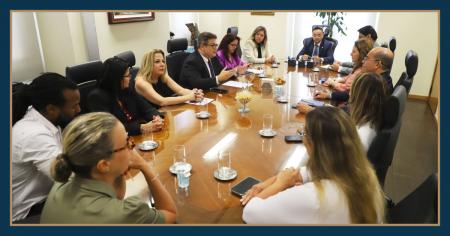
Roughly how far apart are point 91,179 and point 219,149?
36.3 inches

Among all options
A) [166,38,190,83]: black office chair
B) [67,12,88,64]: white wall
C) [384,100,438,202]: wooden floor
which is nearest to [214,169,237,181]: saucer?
[384,100,438,202]: wooden floor

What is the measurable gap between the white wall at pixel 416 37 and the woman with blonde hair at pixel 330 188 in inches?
194

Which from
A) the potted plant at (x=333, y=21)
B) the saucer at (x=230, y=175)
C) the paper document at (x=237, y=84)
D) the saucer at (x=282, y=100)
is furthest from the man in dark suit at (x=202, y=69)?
the potted plant at (x=333, y=21)

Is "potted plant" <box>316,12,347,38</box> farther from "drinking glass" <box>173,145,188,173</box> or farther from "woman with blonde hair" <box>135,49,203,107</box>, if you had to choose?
"drinking glass" <box>173,145,188,173</box>

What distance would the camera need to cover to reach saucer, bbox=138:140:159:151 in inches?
76.1

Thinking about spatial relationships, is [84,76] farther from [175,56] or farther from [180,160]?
[175,56]

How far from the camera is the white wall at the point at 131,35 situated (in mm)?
4148

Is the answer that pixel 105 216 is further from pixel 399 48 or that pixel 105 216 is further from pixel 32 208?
pixel 399 48

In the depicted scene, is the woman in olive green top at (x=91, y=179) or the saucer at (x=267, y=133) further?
the saucer at (x=267, y=133)

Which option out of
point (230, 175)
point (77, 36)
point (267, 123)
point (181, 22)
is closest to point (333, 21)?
point (181, 22)

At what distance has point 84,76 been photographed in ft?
8.48

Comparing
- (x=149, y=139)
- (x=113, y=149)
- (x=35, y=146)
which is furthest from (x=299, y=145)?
(x=35, y=146)

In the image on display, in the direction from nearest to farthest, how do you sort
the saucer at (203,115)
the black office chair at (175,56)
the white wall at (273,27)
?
the saucer at (203,115)
the black office chair at (175,56)
the white wall at (273,27)

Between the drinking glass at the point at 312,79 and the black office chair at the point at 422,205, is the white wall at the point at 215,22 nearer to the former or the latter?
the drinking glass at the point at 312,79
